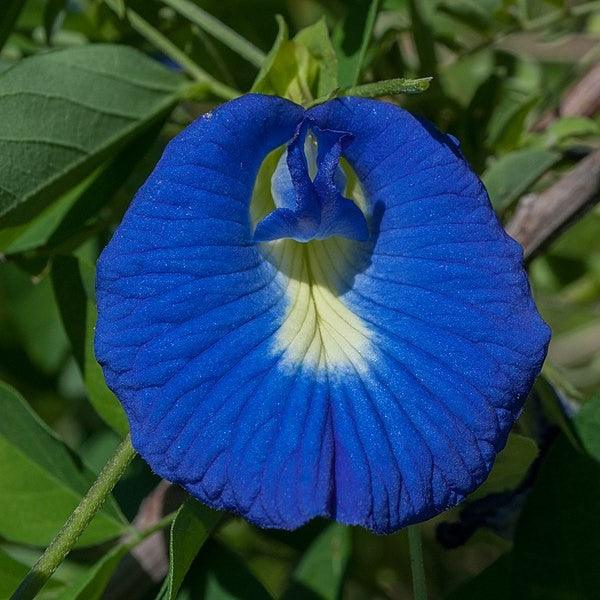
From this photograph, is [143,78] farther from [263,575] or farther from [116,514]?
[263,575]

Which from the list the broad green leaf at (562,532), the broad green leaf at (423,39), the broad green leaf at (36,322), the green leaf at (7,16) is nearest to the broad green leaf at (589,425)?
the broad green leaf at (562,532)

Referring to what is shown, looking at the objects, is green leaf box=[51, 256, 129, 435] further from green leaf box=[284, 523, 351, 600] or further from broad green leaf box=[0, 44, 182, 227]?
green leaf box=[284, 523, 351, 600]

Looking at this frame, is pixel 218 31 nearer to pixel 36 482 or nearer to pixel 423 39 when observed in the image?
pixel 423 39

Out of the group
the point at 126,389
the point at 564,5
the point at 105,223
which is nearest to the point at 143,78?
the point at 105,223

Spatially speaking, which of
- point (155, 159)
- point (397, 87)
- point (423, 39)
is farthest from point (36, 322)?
point (397, 87)

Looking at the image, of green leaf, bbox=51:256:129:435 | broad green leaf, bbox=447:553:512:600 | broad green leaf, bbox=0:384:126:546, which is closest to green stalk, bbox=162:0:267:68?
green leaf, bbox=51:256:129:435

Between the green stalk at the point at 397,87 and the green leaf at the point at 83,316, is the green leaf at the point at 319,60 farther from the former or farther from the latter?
the green leaf at the point at 83,316
